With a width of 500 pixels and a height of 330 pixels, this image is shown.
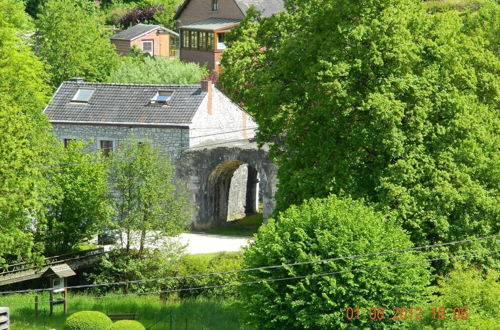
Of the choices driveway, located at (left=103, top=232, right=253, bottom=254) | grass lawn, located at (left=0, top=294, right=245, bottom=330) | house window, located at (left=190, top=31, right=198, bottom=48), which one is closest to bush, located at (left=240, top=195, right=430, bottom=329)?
grass lawn, located at (left=0, top=294, right=245, bottom=330)

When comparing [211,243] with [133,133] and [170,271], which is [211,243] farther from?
[170,271]

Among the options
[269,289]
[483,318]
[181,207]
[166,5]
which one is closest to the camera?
[483,318]

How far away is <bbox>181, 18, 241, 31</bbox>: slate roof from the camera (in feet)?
294

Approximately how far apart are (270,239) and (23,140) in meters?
10.2

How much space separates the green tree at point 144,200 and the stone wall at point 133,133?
7.75 metres

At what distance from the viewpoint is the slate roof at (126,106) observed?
57.2 metres

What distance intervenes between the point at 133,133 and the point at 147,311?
595 inches

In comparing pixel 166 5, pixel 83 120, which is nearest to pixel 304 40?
pixel 83 120

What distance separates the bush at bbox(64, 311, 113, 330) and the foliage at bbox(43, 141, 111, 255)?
9.39m

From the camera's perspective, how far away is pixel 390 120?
3809 centimetres

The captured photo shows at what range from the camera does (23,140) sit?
131 ft

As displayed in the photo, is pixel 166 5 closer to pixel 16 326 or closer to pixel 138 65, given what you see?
pixel 138 65

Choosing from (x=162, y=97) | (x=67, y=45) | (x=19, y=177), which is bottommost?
(x=19, y=177)
